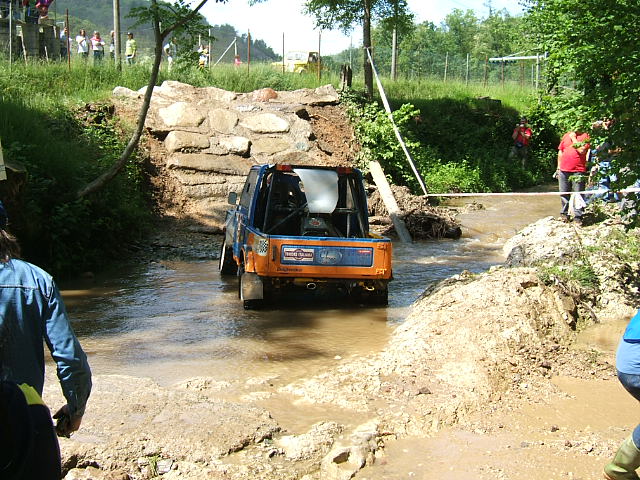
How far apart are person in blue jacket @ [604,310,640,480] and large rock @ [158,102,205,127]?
1524 centimetres

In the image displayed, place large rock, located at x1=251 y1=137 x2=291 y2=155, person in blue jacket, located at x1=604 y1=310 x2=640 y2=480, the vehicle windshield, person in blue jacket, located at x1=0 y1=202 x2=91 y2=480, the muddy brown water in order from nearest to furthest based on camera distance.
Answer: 1. person in blue jacket, located at x1=0 y1=202 x2=91 y2=480
2. person in blue jacket, located at x1=604 y1=310 x2=640 y2=480
3. the muddy brown water
4. the vehicle windshield
5. large rock, located at x1=251 y1=137 x2=291 y2=155

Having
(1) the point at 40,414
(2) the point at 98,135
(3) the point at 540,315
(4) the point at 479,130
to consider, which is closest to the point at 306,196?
(3) the point at 540,315

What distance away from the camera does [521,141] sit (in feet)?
87.6

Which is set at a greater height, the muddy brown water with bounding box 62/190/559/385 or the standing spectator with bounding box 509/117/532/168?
the standing spectator with bounding box 509/117/532/168

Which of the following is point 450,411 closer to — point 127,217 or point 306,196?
point 306,196

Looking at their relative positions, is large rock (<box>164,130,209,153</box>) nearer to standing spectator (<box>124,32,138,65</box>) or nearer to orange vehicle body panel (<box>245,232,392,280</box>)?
orange vehicle body panel (<box>245,232,392,280</box>)

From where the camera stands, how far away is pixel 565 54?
8.81 m

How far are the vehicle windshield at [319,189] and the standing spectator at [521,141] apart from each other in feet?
60.2

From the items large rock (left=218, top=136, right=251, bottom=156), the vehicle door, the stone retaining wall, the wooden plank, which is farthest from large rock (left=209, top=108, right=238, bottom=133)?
the vehicle door

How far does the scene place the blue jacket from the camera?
2932 mm

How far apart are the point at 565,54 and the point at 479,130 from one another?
19544 mm

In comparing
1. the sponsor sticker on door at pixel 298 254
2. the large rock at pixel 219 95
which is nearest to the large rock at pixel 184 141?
the large rock at pixel 219 95

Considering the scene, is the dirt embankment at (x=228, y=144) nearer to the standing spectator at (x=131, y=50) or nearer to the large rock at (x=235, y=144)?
the large rock at (x=235, y=144)

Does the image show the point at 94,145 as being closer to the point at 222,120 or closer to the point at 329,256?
the point at 222,120
